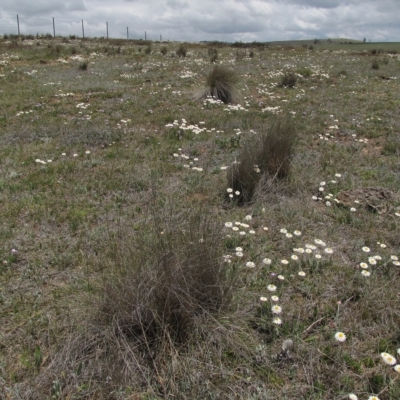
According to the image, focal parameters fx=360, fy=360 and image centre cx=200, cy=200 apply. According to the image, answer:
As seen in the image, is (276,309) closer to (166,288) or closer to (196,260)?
(196,260)

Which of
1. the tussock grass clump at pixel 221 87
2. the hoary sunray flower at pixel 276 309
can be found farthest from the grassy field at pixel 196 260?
the tussock grass clump at pixel 221 87

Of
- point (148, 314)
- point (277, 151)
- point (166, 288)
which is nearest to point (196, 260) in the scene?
point (166, 288)

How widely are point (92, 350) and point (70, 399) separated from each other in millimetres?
318

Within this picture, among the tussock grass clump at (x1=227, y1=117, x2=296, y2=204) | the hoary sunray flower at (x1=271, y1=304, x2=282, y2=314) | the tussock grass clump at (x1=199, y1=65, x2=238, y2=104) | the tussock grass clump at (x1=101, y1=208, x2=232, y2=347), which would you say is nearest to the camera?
the tussock grass clump at (x1=101, y1=208, x2=232, y2=347)

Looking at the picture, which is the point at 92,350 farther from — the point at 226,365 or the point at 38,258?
the point at 38,258

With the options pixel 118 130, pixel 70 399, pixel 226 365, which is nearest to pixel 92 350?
pixel 70 399

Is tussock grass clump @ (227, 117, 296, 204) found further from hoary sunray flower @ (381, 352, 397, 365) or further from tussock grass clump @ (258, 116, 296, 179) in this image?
hoary sunray flower @ (381, 352, 397, 365)

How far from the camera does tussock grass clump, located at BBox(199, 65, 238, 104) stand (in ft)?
33.1

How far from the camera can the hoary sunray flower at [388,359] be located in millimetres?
2348

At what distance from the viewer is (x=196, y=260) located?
8.64 feet

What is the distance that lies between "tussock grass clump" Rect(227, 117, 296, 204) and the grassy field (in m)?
0.02

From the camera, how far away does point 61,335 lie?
259 cm

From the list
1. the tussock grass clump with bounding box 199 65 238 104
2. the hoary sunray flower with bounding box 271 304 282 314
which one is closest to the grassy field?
the hoary sunray flower with bounding box 271 304 282 314

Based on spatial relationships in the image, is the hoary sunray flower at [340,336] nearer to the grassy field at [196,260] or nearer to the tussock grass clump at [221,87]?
the grassy field at [196,260]
